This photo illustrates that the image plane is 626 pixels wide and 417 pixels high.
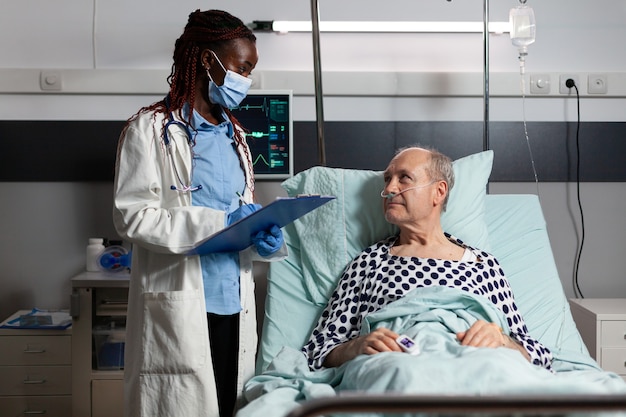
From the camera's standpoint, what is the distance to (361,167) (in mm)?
3068

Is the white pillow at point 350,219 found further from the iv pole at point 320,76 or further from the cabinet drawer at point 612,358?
the cabinet drawer at point 612,358

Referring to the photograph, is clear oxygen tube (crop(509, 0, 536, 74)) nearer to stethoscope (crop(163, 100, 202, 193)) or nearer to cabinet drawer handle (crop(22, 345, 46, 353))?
stethoscope (crop(163, 100, 202, 193))

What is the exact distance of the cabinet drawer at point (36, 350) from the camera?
279 cm

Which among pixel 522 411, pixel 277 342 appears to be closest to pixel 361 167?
pixel 277 342

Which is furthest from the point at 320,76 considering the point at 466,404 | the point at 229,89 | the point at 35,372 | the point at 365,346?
the point at 466,404

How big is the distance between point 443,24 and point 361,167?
628mm

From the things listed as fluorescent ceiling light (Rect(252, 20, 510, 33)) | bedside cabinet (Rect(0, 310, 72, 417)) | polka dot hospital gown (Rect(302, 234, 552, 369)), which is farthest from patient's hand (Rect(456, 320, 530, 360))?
bedside cabinet (Rect(0, 310, 72, 417))

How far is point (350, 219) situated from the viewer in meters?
2.45

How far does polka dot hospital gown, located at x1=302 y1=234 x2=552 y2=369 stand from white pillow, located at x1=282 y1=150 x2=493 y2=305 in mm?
149

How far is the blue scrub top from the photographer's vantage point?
1979 millimetres

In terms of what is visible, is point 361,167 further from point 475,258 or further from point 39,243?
point 39,243

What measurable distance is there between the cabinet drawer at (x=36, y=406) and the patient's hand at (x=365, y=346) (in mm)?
1259

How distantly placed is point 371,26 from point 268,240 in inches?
52.5

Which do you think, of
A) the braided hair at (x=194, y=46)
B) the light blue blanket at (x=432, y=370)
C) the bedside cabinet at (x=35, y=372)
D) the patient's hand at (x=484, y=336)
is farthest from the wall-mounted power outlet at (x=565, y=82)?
the bedside cabinet at (x=35, y=372)
